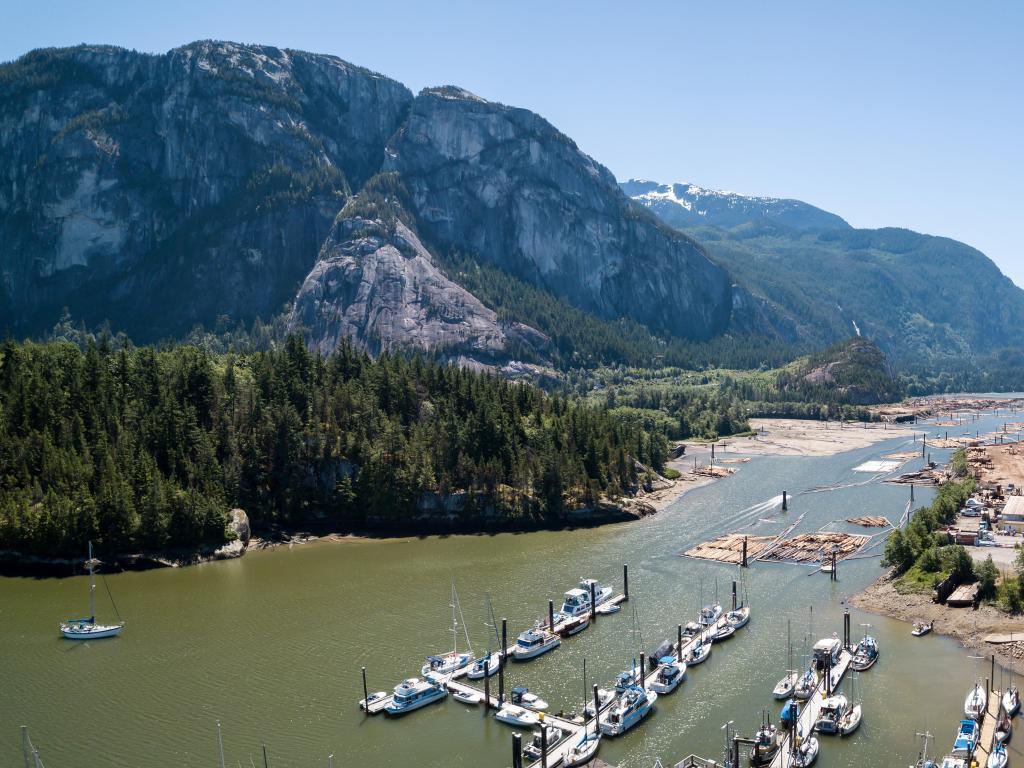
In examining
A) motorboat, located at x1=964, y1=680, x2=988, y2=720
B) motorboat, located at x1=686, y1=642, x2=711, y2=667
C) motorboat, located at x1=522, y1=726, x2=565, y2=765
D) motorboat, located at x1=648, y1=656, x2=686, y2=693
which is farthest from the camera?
motorboat, located at x1=686, y1=642, x2=711, y2=667

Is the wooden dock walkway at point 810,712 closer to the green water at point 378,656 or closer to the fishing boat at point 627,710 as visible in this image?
the green water at point 378,656

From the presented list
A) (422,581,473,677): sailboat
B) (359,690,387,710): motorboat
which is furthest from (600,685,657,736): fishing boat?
(359,690,387,710): motorboat

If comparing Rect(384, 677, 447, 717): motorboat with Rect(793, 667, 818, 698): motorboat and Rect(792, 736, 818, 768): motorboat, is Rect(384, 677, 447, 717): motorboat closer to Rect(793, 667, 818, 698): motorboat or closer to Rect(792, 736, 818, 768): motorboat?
Rect(792, 736, 818, 768): motorboat

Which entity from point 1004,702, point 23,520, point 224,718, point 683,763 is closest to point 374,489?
A: point 23,520

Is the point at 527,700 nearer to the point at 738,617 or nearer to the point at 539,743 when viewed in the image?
the point at 539,743

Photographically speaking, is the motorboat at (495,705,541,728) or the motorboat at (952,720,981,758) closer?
the motorboat at (952,720,981,758)

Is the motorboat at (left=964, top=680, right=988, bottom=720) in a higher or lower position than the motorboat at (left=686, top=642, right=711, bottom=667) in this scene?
lower
